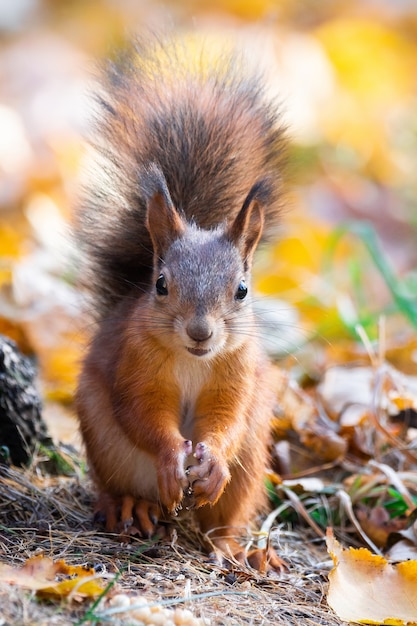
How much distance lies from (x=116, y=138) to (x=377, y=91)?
588 cm

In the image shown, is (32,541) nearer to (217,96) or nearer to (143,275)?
(143,275)

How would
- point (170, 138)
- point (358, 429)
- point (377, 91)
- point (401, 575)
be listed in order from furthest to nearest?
point (377, 91)
point (358, 429)
point (170, 138)
point (401, 575)

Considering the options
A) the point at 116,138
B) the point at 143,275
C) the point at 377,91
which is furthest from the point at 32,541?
the point at 377,91

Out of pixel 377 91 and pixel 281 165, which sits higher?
pixel 377 91

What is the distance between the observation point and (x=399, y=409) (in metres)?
3.18

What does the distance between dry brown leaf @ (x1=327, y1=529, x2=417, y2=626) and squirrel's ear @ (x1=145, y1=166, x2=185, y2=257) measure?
0.82 meters

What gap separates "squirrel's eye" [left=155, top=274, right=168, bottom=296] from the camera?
2.33m

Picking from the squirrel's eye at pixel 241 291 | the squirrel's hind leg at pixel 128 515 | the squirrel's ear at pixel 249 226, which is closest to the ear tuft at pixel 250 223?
the squirrel's ear at pixel 249 226

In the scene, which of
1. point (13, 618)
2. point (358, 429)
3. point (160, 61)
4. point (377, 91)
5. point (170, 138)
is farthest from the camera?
point (377, 91)

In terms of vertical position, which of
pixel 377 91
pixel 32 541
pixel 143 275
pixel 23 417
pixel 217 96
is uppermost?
pixel 377 91

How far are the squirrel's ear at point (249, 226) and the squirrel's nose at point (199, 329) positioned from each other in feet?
0.95

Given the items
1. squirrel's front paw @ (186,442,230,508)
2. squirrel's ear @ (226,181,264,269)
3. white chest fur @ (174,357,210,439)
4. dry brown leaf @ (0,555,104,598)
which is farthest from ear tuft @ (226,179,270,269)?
dry brown leaf @ (0,555,104,598)

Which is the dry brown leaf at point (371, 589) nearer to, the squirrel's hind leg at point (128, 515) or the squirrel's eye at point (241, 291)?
the squirrel's hind leg at point (128, 515)

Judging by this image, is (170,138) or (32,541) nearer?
(32,541)
